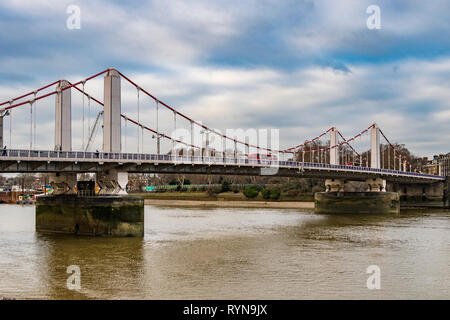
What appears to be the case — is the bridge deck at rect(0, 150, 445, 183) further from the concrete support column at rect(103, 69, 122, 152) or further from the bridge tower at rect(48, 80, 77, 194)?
the bridge tower at rect(48, 80, 77, 194)

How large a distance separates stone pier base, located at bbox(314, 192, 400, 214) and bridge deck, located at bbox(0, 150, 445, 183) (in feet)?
27.6

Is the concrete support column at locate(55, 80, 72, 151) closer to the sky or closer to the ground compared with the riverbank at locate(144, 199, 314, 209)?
closer to the sky

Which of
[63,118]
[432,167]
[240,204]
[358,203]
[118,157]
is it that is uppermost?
[63,118]

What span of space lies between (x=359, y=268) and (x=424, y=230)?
20935 millimetres

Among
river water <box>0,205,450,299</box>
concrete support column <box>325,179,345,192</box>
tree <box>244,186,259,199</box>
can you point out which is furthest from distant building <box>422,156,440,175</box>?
river water <box>0,205,450,299</box>

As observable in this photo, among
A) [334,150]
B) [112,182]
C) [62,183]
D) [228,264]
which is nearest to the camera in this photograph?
[228,264]

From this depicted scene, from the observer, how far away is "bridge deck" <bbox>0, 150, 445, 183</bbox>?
32.8m

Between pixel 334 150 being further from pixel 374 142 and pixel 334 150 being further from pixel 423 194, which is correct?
pixel 423 194

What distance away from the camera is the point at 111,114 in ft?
121

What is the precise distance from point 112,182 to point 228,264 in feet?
52.8

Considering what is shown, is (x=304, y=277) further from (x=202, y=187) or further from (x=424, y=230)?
(x=202, y=187)

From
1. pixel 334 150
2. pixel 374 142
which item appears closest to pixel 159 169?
pixel 334 150

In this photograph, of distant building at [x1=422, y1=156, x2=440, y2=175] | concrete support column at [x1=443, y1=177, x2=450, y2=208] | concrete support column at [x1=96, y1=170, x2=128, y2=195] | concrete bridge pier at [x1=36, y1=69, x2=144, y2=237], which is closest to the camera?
concrete bridge pier at [x1=36, y1=69, x2=144, y2=237]

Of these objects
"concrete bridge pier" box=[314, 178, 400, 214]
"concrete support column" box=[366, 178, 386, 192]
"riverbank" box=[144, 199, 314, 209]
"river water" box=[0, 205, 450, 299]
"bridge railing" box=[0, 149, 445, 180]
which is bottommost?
"riverbank" box=[144, 199, 314, 209]
